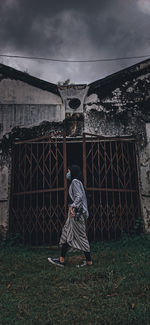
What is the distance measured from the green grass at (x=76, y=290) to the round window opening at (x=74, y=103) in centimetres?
356

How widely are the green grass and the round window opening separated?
11.7 feet

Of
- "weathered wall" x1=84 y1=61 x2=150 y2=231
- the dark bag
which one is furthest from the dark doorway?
the dark bag

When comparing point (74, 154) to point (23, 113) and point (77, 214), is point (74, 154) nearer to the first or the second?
point (23, 113)

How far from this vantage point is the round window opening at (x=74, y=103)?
730 cm

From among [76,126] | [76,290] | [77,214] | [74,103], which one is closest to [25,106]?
[74,103]

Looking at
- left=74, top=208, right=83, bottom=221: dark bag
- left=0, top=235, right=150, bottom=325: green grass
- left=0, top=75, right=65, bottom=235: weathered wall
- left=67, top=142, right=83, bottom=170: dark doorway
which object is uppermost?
left=0, top=75, right=65, bottom=235: weathered wall

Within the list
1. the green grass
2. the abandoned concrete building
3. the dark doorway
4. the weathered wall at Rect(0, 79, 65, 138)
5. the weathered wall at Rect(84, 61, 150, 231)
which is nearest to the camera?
the green grass

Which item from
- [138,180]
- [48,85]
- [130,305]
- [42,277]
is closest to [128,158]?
[138,180]

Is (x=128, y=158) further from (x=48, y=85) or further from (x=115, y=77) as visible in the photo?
(x=48, y=85)

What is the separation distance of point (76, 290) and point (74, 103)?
15.6 feet

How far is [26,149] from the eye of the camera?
714 centimetres

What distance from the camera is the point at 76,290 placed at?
146 inches

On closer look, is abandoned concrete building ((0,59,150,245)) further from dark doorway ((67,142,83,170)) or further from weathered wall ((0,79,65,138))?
dark doorway ((67,142,83,170))

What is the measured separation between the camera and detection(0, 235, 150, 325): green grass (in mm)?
2923
